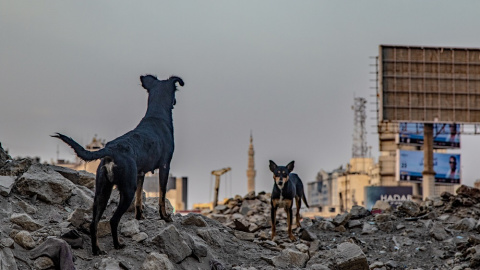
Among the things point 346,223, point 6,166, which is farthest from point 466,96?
point 6,166

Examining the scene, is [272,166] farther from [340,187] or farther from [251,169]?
[251,169]

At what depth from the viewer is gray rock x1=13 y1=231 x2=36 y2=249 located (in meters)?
8.85

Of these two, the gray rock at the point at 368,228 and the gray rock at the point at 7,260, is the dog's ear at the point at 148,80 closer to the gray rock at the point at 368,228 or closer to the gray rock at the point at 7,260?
the gray rock at the point at 7,260

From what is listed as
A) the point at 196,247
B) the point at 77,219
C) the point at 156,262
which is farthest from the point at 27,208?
the point at 196,247

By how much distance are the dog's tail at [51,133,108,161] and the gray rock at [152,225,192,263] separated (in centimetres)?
162

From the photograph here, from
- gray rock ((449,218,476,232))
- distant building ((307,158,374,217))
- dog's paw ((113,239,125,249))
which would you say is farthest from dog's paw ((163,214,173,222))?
distant building ((307,158,374,217))

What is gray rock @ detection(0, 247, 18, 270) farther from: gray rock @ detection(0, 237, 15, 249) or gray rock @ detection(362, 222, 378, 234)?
gray rock @ detection(362, 222, 378, 234)

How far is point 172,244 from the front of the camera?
32.7ft

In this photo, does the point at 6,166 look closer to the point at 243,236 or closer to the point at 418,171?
the point at 243,236

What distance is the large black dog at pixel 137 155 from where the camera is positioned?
29.6ft

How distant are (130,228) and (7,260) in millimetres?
2163

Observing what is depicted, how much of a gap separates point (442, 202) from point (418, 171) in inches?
2165

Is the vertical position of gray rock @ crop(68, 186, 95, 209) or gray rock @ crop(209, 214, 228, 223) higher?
gray rock @ crop(68, 186, 95, 209)

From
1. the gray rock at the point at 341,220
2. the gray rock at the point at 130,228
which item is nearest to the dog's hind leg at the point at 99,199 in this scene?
the gray rock at the point at 130,228
